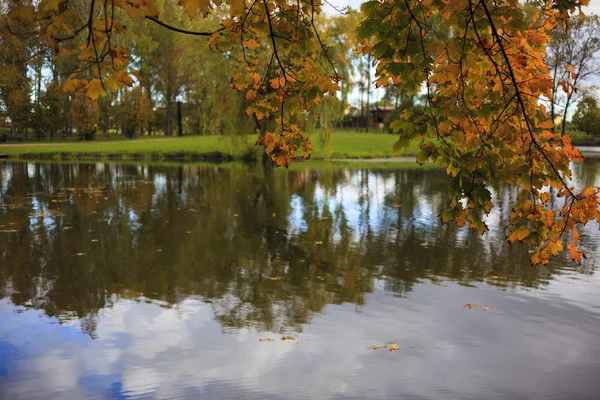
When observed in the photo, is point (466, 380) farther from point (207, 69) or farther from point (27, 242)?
point (207, 69)

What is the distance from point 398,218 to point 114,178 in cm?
1451

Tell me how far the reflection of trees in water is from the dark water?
0.05 m

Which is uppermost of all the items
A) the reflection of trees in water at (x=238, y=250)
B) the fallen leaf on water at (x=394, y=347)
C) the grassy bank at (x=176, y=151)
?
the grassy bank at (x=176, y=151)

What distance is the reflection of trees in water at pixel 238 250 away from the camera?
7418mm

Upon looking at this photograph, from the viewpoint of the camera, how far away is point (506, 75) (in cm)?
443

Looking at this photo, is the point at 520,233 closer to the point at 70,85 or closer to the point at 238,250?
the point at 70,85

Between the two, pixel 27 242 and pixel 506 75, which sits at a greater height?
pixel 506 75

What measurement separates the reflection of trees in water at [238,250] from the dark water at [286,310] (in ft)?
0.15

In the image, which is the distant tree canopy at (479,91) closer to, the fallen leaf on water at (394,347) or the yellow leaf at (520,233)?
the yellow leaf at (520,233)

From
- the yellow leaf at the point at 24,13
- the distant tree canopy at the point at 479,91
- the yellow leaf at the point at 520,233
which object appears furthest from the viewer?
the yellow leaf at the point at 520,233

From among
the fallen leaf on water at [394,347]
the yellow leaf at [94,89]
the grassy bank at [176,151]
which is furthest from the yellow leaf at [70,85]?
the grassy bank at [176,151]

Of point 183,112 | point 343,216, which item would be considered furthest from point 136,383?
point 183,112

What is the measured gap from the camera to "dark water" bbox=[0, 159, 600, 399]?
500 centimetres

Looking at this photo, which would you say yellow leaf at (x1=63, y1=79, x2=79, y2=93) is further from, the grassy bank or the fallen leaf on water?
the grassy bank
